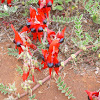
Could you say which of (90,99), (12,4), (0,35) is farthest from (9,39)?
(90,99)

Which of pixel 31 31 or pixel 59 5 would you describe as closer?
pixel 31 31

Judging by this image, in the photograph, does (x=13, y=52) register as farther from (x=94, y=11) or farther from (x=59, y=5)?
(x=94, y=11)

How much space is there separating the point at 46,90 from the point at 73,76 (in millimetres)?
366

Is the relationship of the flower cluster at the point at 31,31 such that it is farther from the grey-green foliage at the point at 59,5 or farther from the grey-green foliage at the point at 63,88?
the grey-green foliage at the point at 59,5

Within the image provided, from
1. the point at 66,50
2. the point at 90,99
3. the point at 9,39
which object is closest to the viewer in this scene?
the point at 90,99

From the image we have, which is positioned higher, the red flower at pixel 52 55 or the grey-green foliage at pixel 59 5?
the grey-green foliage at pixel 59 5

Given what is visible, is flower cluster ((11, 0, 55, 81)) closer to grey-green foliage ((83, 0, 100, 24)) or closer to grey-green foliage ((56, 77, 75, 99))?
grey-green foliage ((56, 77, 75, 99))

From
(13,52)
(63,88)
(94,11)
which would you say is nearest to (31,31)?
(13,52)

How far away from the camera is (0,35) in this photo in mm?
2580

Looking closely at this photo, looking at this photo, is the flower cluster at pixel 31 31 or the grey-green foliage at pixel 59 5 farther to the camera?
the grey-green foliage at pixel 59 5

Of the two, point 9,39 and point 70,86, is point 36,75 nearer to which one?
point 70,86

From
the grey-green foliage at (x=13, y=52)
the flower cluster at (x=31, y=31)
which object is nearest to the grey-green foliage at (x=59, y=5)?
the flower cluster at (x=31, y=31)

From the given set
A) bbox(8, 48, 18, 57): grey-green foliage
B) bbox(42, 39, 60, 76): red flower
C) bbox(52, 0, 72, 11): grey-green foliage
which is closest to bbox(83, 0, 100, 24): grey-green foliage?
bbox(52, 0, 72, 11): grey-green foliage

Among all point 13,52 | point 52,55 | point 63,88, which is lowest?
point 63,88
